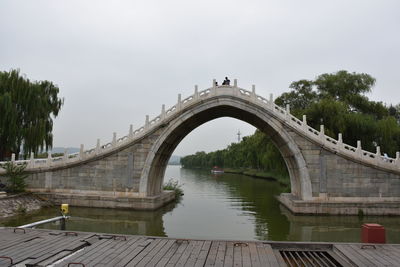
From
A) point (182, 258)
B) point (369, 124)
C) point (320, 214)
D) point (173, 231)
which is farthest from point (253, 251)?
point (369, 124)

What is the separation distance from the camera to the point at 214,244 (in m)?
6.41

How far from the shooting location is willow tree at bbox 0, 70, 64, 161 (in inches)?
742

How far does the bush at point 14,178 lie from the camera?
51.7 feet

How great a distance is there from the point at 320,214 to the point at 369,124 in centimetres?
853

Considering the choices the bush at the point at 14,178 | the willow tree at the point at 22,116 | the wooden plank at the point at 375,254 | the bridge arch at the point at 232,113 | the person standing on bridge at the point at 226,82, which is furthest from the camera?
the willow tree at the point at 22,116

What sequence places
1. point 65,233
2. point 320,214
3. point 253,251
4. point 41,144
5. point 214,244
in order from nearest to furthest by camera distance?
1. point 253,251
2. point 214,244
3. point 65,233
4. point 320,214
5. point 41,144

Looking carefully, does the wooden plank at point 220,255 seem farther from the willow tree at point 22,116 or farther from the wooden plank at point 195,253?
the willow tree at point 22,116

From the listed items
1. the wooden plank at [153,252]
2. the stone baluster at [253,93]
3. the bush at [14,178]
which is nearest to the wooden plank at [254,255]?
the wooden plank at [153,252]

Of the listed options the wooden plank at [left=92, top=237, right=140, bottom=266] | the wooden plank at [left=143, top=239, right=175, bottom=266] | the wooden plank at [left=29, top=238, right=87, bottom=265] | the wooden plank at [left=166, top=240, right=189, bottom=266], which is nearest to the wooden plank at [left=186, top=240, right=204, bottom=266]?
the wooden plank at [left=166, top=240, right=189, bottom=266]

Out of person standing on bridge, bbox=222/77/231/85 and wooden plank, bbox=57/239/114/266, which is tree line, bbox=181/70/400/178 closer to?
person standing on bridge, bbox=222/77/231/85

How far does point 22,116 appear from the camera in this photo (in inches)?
791

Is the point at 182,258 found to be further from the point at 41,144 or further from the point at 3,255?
the point at 41,144

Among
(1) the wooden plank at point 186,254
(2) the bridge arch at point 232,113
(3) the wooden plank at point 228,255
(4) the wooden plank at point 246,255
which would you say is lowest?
(1) the wooden plank at point 186,254

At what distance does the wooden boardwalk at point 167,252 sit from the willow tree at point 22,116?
1407cm
